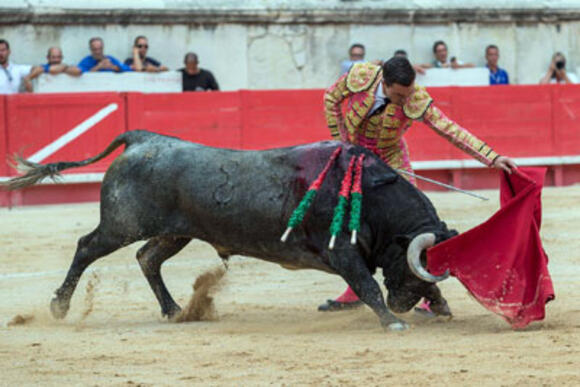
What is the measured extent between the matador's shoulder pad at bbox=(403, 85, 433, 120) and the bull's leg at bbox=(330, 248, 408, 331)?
700mm

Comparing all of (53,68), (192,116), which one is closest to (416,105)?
(192,116)

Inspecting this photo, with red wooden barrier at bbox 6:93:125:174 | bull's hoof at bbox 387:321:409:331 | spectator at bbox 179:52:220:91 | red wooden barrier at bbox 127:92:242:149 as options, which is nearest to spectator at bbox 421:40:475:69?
spectator at bbox 179:52:220:91

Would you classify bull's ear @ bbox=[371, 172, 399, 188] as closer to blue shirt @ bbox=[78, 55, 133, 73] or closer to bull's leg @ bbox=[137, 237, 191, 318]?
bull's leg @ bbox=[137, 237, 191, 318]

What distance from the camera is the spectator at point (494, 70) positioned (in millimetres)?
13336

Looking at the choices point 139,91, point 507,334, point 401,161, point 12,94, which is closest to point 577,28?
point 139,91

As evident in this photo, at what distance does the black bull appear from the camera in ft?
17.9

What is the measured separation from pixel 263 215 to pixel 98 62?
7.01m

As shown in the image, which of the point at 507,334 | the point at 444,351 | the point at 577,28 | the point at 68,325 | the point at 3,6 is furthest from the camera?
the point at 577,28

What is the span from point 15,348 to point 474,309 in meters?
2.18

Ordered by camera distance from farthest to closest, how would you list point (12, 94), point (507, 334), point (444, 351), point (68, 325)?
point (12, 94), point (68, 325), point (507, 334), point (444, 351)

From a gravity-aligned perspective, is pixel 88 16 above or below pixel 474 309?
above

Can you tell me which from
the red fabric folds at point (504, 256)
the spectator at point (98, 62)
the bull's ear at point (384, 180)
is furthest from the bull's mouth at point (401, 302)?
the spectator at point (98, 62)

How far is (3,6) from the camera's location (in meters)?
12.8

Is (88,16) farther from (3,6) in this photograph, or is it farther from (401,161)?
(401,161)
